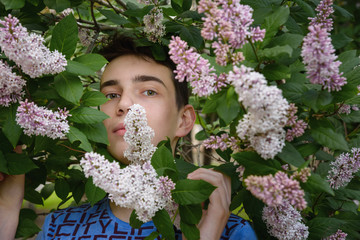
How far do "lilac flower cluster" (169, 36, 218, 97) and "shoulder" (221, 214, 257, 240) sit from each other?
29.7 inches

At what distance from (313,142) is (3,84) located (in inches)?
37.5

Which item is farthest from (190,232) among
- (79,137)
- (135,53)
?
(135,53)

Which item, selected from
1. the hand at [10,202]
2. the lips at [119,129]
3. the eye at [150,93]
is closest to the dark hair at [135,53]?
the eye at [150,93]

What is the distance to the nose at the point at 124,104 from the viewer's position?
1498 millimetres

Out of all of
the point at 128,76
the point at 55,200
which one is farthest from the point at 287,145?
the point at 55,200

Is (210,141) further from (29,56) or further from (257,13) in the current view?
(29,56)

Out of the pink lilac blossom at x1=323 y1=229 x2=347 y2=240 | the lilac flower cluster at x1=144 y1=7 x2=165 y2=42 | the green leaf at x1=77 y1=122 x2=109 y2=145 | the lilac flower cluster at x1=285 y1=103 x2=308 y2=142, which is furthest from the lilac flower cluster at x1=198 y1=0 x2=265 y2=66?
the pink lilac blossom at x1=323 y1=229 x2=347 y2=240

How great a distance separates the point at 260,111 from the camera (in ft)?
2.68

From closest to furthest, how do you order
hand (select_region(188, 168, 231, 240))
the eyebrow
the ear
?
hand (select_region(188, 168, 231, 240))
the eyebrow
the ear

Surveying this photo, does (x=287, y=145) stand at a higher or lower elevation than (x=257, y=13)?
lower

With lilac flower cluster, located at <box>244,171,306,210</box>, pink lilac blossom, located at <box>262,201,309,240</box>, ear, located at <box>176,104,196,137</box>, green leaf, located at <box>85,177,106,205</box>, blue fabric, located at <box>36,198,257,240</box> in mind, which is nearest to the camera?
lilac flower cluster, located at <box>244,171,306,210</box>

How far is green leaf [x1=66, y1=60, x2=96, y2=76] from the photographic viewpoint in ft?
3.85

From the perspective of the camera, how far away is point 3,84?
1.14 m

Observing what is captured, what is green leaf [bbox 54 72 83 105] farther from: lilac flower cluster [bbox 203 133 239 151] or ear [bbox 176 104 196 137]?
ear [bbox 176 104 196 137]
